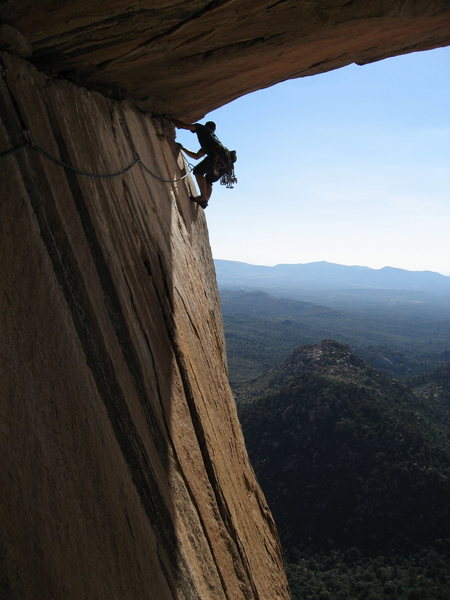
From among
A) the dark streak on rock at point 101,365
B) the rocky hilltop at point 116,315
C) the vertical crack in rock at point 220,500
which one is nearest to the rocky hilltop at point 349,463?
the rocky hilltop at point 116,315

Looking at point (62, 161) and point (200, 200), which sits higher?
point (200, 200)

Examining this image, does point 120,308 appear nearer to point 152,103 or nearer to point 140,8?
point 140,8

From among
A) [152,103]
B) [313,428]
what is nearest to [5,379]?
[152,103]

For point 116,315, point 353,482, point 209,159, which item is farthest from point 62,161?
point 353,482

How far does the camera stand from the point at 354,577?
29047 millimetres

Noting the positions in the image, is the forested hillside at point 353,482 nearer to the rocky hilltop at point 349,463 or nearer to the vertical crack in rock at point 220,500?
the rocky hilltop at point 349,463

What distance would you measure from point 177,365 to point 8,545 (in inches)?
110

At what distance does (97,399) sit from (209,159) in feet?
24.0

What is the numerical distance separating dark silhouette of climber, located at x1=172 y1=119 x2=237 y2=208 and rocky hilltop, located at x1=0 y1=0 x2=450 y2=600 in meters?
2.84

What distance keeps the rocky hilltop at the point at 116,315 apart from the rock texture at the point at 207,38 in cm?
2

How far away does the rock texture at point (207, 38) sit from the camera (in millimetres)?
3422

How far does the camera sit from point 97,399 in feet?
10.1

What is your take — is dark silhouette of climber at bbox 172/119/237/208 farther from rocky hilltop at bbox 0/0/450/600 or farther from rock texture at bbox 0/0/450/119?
rocky hilltop at bbox 0/0/450/600

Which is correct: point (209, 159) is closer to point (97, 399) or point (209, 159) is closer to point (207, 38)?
point (207, 38)
